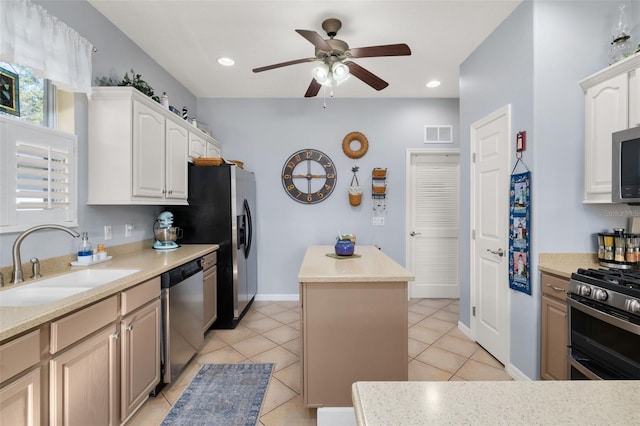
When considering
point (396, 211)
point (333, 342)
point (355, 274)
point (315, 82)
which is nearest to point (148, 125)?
point (315, 82)

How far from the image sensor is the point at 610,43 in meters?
2.07

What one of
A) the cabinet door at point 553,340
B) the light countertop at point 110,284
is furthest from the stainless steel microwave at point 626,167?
the light countertop at point 110,284

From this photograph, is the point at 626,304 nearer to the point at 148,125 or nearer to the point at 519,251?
the point at 519,251

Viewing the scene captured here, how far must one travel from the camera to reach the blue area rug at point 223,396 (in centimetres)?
183

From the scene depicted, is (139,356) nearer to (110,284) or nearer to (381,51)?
(110,284)

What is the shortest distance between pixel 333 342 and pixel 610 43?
2.84 meters

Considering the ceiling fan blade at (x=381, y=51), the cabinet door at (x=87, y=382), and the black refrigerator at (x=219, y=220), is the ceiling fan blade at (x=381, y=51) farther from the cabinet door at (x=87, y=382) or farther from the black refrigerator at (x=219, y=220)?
the cabinet door at (x=87, y=382)

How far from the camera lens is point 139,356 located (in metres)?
1.80

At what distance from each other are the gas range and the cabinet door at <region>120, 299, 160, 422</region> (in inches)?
102

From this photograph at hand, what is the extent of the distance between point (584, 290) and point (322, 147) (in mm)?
3152

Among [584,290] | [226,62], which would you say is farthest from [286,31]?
[584,290]

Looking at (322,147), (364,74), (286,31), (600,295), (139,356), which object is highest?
(286,31)

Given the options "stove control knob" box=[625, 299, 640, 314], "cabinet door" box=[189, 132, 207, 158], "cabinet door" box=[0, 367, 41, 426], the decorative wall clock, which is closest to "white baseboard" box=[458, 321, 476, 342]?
"stove control knob" box=[625, 299, 640, 314]

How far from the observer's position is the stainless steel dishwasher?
6.84 ft
